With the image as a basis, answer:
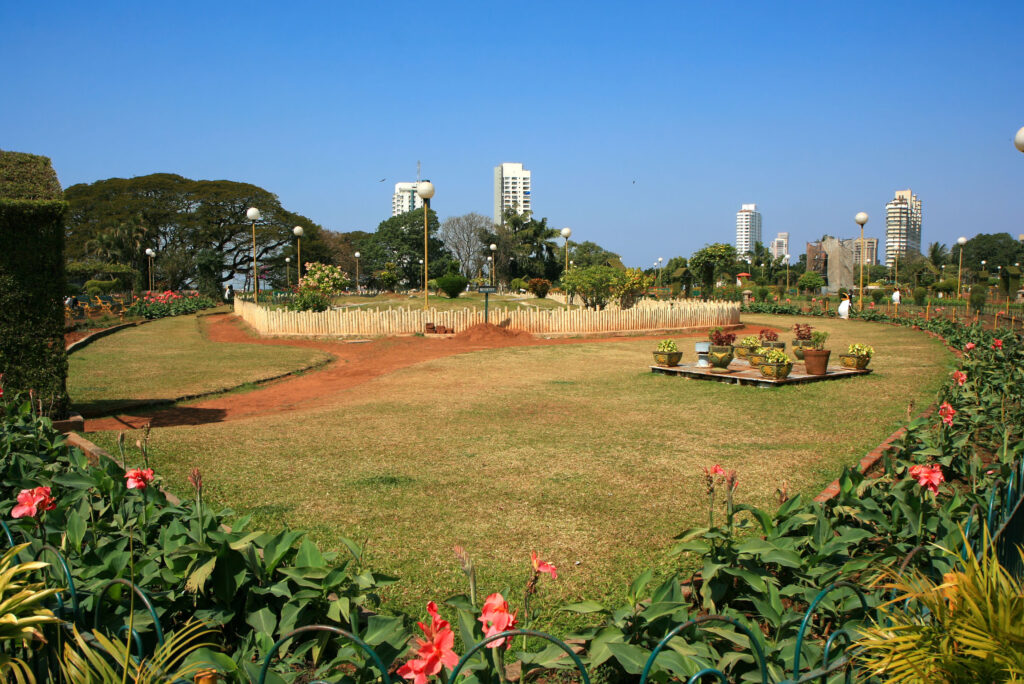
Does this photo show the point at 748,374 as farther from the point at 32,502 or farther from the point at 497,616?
the point at 32,502

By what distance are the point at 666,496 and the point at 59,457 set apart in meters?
4.66

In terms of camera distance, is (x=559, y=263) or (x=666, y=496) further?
(x=559, y=263)

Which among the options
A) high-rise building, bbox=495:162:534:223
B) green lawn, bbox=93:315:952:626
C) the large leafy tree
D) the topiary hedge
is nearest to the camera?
green lawn, bbox=93:315:952:626

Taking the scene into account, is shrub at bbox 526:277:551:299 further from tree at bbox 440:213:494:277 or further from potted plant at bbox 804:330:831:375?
potted plant at bbox 804:330:831:375

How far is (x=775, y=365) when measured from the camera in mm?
11492

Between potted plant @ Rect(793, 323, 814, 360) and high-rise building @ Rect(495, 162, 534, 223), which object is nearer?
potted plant @ Rect(793, 323, 814, 360)

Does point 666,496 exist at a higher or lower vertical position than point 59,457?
lower

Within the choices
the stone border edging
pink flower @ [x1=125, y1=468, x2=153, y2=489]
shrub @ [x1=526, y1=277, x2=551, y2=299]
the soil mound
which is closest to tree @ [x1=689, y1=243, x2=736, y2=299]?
shrub @ [x1=526, y1=277, x2=551, y2=299]

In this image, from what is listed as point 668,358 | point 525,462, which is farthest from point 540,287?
point 525,462

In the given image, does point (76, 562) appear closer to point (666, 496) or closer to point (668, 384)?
point (666, 496)

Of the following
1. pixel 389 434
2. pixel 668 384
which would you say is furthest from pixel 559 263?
pixel 389 434

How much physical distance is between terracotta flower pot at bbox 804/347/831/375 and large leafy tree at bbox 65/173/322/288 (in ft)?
139

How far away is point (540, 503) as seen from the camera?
5.36 meters

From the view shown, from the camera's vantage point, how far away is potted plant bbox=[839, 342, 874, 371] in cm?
1244
